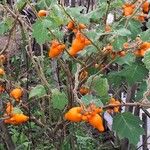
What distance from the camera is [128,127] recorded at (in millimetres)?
1815

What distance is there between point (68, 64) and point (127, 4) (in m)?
0.45

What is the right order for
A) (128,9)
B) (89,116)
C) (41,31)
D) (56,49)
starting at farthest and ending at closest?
1. (128,9)
2. (56,49)
3. (41,31)
4. (89,116)

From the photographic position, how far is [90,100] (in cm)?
150

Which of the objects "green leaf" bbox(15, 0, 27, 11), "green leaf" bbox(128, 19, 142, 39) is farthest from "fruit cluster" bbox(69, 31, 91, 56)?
"green leaf" bbox(15, 0, 27, 11)

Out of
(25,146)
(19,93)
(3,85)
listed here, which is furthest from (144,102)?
(25,146)

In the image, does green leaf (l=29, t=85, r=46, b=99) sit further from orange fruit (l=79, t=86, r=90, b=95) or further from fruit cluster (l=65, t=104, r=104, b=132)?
fruit cluster (l=65, t=104, r=104, b=132)

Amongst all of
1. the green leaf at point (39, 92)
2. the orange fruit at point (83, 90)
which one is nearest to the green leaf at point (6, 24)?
the green leaf at point (39, 92)

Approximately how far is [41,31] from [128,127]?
0.57 meters

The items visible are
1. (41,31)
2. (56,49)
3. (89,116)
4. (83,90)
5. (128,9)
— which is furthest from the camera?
(83,90)

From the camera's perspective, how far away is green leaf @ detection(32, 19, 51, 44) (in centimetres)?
152

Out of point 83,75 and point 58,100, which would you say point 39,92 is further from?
point 83,75

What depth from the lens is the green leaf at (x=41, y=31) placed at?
5.00 ft

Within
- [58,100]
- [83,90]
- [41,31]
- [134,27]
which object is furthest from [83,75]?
[41,31]

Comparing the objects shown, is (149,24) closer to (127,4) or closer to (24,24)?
(127,4)
